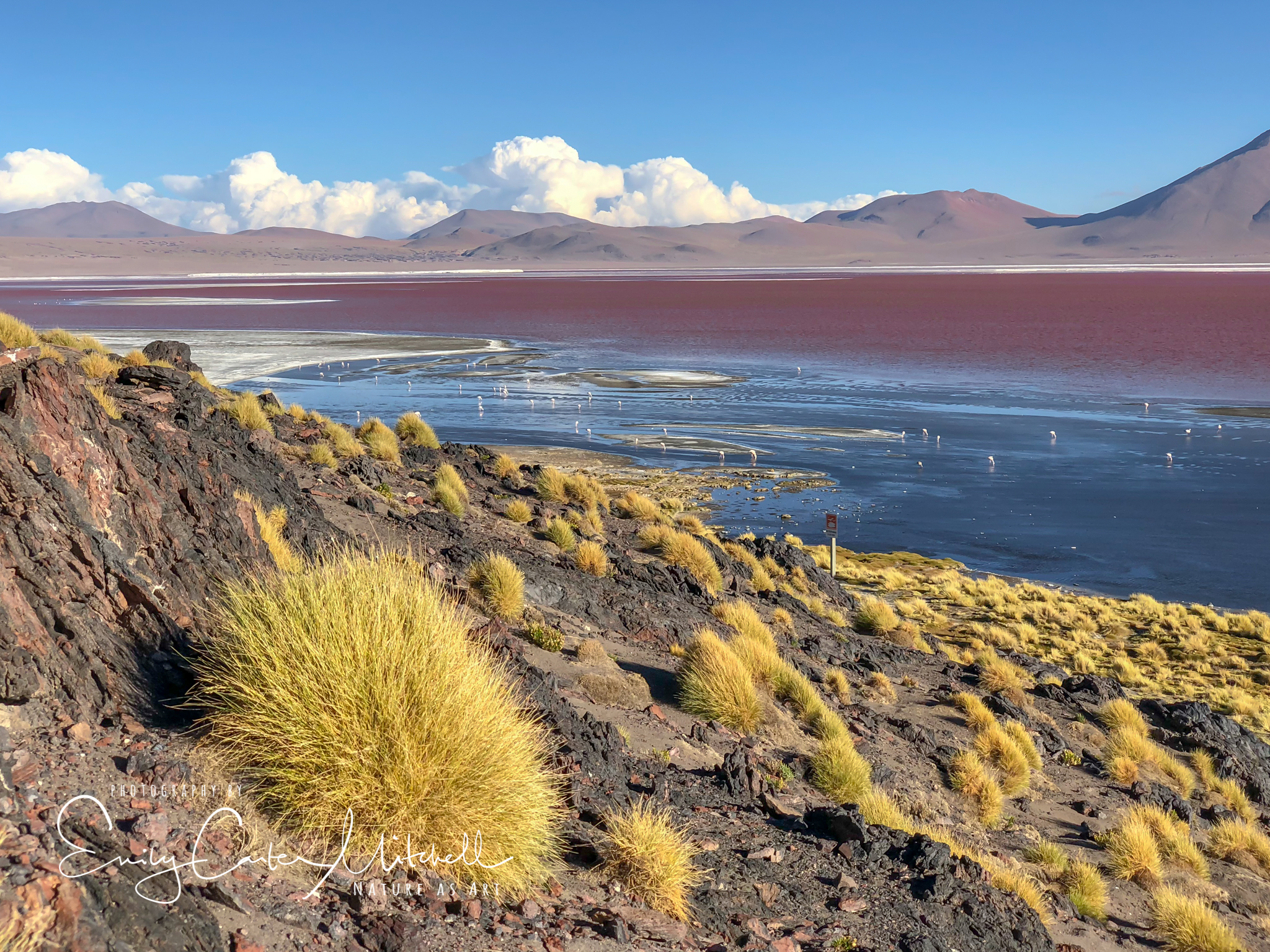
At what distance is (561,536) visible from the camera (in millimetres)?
15719

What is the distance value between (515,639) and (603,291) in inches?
6033

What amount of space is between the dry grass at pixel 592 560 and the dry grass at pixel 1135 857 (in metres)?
7.30

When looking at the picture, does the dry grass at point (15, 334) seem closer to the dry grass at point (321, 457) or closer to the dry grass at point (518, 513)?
the dry grass at point (321, 457)

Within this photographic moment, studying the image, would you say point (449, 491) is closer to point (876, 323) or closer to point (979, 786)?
point (979, 786)

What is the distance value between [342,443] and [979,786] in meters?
12.3

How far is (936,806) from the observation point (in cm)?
986

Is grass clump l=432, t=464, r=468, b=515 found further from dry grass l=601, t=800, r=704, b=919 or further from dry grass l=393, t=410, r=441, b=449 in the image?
dry grass l=601, t=800, r=704, b=919

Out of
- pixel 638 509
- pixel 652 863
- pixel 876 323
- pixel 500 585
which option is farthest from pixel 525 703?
pixel 876 323

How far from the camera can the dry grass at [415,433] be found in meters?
22.8

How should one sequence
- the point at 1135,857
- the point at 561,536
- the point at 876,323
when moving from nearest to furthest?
1. the point at 1135,857
2. the point at 561,536
3. the point at 876,323

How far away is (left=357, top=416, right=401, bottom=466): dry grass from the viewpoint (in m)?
19.4

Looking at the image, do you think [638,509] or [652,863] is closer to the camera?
[652,863]

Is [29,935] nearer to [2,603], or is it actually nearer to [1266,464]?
[2,603]

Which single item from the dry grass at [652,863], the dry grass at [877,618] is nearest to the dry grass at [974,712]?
the dry grass at [877,618]
